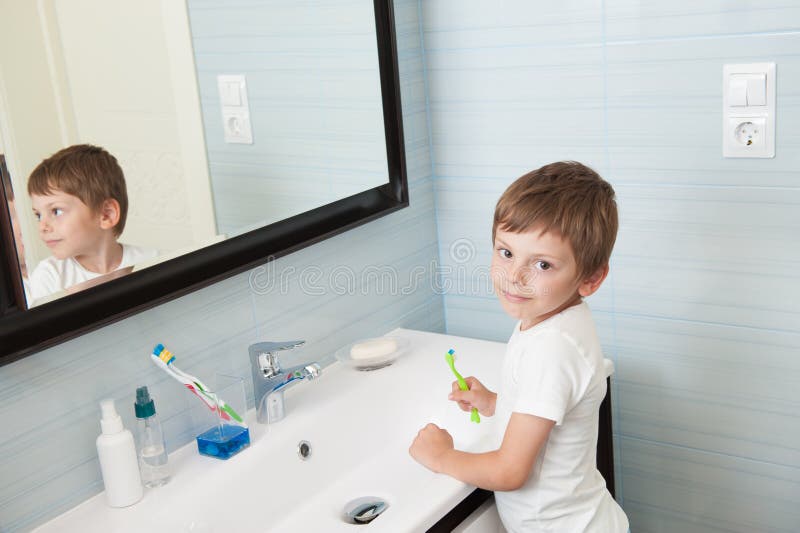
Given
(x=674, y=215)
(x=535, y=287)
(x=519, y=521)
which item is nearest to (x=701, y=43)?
(x=674, y=215)

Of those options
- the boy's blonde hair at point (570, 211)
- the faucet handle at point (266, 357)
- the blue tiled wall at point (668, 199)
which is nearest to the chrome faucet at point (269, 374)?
the faucet handle at point (266, 357)

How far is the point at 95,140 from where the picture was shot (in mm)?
1229

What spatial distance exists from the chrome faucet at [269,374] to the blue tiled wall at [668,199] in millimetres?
603

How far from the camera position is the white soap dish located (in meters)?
1.74

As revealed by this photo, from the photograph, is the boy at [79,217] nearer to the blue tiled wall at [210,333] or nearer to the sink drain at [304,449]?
the blue tiled wall at [210,333]

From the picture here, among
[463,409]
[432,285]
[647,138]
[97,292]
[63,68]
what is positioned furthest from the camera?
[432,285]

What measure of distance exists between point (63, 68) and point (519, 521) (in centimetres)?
90

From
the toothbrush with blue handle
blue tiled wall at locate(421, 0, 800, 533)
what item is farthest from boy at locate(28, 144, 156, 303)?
blue tiled wall at locate(421, 0, 800, 533)

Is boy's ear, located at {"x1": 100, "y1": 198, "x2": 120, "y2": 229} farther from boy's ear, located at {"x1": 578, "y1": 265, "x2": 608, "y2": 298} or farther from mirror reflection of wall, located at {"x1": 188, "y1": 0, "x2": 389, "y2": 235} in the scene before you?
boy's ear, located at {"x1": 578, "y1": 265, "x2": 608, "y2": 298}

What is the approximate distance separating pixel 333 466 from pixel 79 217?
0.62 metres

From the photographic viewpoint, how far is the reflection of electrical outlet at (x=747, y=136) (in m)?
1.58

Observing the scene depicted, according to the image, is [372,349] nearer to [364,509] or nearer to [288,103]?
[364,509]

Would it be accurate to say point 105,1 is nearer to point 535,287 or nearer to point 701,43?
point 535,287

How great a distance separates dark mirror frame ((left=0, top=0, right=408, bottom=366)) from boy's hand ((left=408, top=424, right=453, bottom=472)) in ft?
1.32
